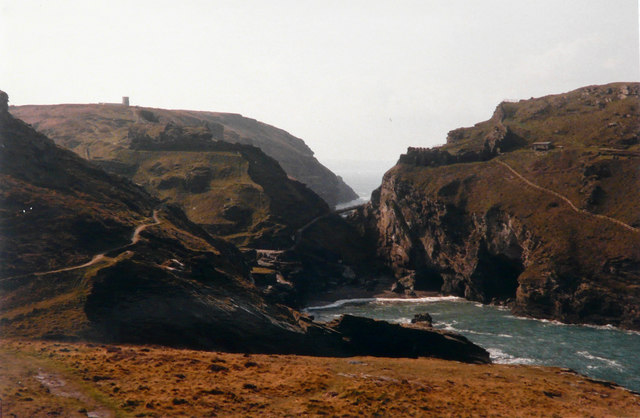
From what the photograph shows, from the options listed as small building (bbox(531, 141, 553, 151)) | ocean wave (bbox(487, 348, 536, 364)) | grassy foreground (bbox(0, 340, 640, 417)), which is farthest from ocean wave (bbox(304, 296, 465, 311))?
grassy foreground (bbox(0, 340, 640, 417))

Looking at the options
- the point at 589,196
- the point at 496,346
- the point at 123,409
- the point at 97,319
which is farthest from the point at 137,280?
the point at 589,196

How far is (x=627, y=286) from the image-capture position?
117 metres

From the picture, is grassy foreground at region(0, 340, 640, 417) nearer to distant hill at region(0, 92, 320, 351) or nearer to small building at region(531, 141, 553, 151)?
distant hill at region(0, 92, 320, 351)

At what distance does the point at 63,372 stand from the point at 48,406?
10105 mm

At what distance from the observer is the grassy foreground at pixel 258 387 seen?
48.4m

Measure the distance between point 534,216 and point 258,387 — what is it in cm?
10907

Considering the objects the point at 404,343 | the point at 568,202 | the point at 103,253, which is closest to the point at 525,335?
the point at 404,343

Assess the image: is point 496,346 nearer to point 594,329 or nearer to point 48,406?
point 594,329

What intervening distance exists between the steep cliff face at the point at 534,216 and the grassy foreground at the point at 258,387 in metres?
55.0

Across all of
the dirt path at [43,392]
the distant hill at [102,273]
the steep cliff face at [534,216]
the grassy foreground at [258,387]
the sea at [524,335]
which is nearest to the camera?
the dirt path at [43,392]

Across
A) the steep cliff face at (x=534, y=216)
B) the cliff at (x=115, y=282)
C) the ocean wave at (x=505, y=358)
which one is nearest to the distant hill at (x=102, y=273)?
the cliff at (x=115, y=282)

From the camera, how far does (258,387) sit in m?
56.6

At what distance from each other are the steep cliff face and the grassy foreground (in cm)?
5505

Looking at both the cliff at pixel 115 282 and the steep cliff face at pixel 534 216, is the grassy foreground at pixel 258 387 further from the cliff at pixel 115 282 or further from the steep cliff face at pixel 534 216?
the steep cliff face at pixel 534 216
